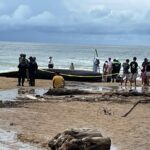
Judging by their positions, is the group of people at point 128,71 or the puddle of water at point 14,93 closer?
the puddle of water at point 14,93

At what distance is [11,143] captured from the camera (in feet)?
36.8

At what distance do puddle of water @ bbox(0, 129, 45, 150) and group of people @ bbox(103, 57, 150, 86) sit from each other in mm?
15334

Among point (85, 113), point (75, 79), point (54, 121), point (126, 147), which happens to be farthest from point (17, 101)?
point (75, 79)

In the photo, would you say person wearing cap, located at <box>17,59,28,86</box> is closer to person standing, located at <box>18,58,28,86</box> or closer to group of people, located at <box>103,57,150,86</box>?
person standing, located at <box>18,58,28,86</box>

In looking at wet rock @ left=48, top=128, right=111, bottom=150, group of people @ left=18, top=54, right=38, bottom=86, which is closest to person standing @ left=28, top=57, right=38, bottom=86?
group of people @ left=18, top=54, right=38, bottom=86

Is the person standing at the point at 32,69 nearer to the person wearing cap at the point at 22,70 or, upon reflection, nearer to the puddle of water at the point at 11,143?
the person wearing cap at the point at 22,70

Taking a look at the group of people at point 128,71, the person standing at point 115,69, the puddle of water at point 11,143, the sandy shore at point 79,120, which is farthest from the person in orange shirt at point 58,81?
the puddle of water at point 11,143

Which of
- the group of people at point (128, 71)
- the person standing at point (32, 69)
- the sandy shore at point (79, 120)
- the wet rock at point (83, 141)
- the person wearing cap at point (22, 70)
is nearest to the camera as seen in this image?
the wet rock at point (83, 141)

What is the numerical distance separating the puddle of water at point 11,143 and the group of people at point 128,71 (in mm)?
15334

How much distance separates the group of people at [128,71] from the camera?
2720cm

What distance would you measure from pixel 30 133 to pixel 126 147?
8.75 feet

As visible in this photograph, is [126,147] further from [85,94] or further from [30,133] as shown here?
[85,94]

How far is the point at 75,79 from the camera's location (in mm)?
32969

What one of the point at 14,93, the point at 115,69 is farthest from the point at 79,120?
the point at 115,69
